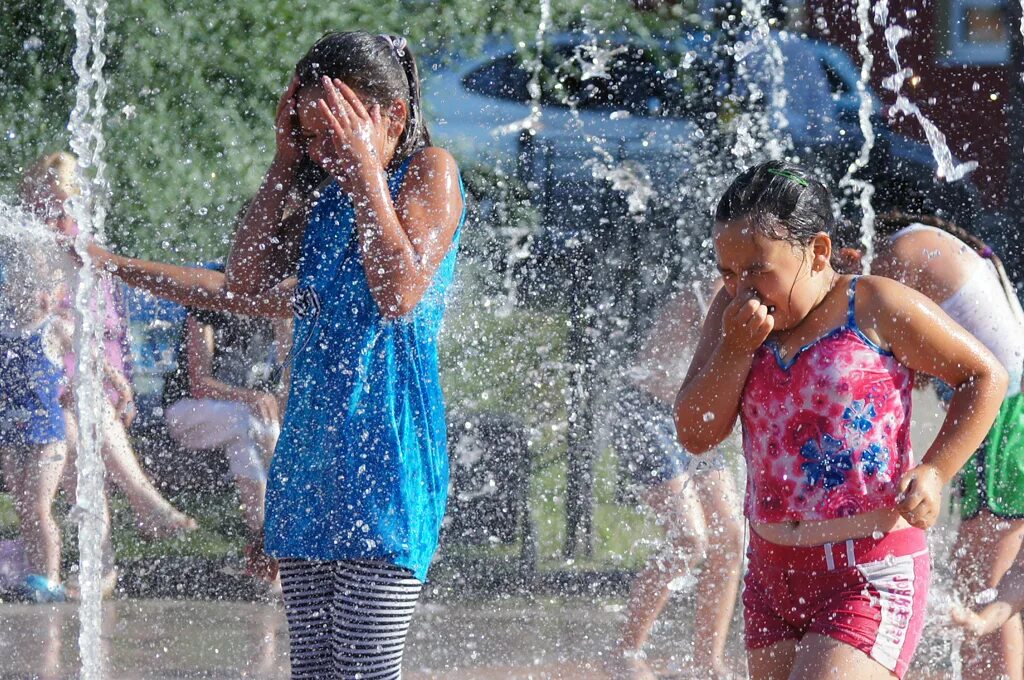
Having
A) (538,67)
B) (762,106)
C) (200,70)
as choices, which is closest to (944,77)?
(762,106)

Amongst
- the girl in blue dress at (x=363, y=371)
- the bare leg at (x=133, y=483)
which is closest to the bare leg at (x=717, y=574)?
the girl in blue dress at (x=363, y=371)

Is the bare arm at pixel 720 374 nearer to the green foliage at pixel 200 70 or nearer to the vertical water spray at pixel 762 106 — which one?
the vertical water spray at pixel 762 106

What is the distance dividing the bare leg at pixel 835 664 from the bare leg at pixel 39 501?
3148 millimetres

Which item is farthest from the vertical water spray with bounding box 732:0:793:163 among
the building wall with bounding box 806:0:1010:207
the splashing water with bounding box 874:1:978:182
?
the splashing water with bounding box 874:1:978:182

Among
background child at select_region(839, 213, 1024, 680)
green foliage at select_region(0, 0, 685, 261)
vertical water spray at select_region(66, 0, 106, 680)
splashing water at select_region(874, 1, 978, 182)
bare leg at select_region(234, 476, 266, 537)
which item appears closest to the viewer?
background child at select_region(839, 213, 1024, 680)

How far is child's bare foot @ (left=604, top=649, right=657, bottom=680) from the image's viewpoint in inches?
143

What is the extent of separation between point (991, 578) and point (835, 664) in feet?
4.57

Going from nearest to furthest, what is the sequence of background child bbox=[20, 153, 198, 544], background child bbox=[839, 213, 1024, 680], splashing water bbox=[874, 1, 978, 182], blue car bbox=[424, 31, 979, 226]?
background child bbox=[839, 213, 1024, 680], background child bbox=[20, 153, 198, 544], blue car bbox=[424, 31, 979, 226], splashing water bbox=[874, 1, 978, 182]

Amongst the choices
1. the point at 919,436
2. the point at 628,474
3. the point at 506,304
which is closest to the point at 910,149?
the point at 919,436

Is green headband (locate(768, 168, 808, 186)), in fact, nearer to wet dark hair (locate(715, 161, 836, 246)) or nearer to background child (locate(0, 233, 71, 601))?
wet dark hair (locate(715, 161, 836, 246))

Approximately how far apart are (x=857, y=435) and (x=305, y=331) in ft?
3.04

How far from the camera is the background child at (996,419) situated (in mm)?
3129

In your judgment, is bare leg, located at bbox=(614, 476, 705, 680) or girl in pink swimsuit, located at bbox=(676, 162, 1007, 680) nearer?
girl in pink swimsuit, located at bbox=(676, 162, 1007, 680)

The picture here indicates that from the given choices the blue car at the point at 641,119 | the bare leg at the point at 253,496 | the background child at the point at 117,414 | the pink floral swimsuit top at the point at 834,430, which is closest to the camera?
the pink floral swimsuit top at the point at 834,430
